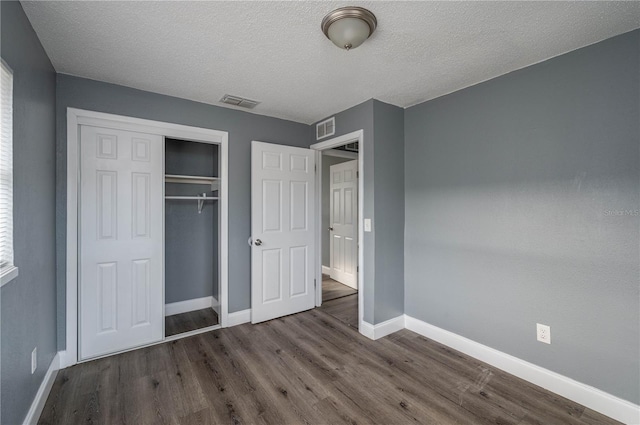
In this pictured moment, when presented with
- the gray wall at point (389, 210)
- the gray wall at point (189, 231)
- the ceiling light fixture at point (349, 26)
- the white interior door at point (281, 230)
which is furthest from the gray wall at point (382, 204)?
the gray wall at point (189, 231)

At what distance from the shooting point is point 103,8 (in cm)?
162

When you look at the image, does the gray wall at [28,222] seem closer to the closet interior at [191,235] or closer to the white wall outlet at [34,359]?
the white wall outlet at [34,359]

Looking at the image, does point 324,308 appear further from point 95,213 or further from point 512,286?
point 95,213

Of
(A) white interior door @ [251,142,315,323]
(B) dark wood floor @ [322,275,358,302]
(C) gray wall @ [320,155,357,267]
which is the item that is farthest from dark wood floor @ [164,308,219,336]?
(C) gray wall @ [320,155,357,267]

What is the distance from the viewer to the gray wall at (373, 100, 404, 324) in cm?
297

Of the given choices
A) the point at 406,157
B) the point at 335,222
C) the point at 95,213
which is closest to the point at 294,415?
the point at 95,213

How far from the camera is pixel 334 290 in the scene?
457cm

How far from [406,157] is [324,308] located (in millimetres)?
2144

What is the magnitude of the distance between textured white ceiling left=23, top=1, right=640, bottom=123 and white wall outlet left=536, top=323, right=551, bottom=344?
2.01 metres

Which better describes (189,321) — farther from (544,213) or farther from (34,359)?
(544,213)

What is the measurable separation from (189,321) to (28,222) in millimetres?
2029

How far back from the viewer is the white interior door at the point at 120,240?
2480 mm

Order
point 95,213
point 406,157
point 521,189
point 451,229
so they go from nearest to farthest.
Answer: point 521,189 → point 95,213 → point 451,229 → point 406,157

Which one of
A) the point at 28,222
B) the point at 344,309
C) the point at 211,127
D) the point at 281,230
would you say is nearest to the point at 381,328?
the point at 344,309
